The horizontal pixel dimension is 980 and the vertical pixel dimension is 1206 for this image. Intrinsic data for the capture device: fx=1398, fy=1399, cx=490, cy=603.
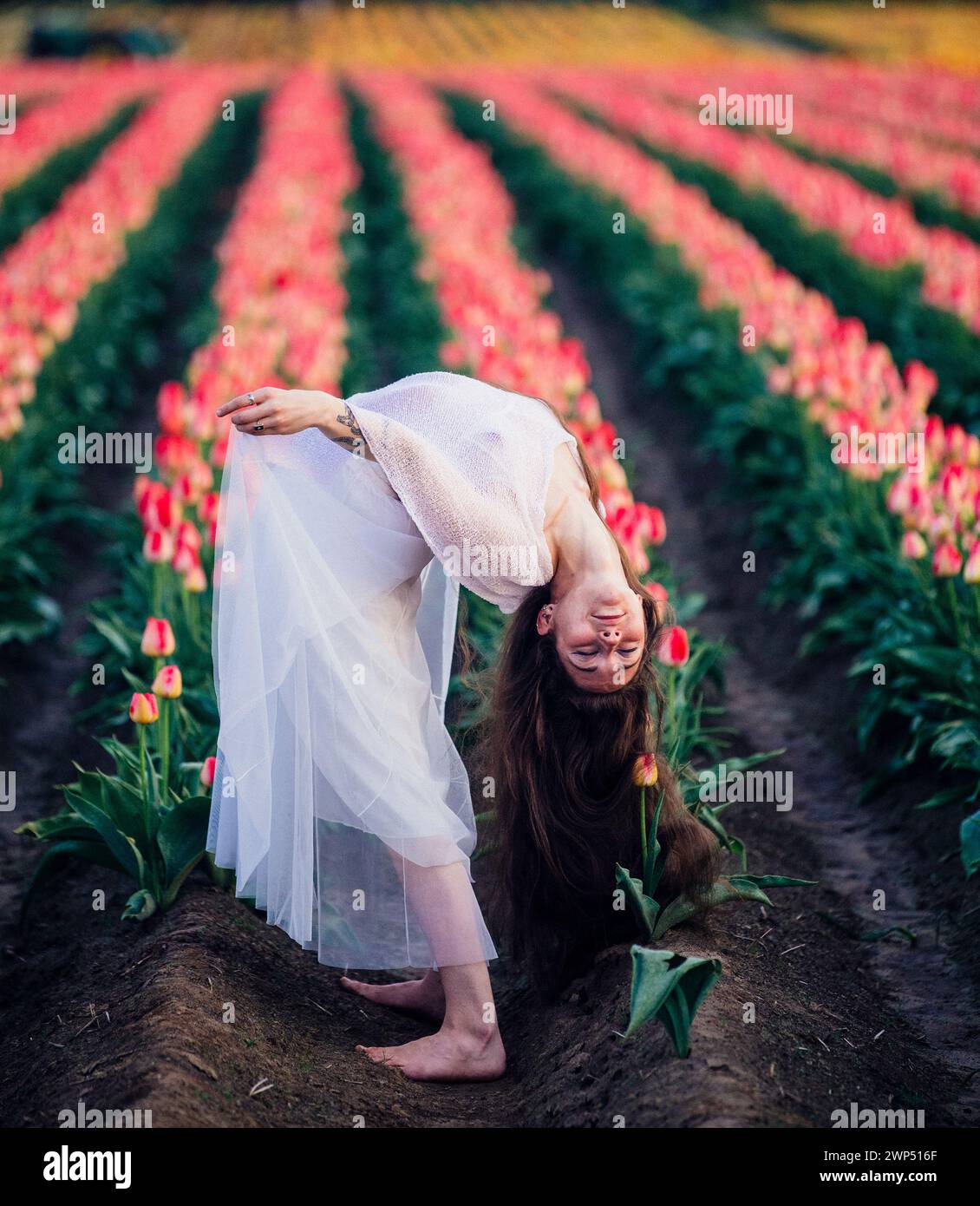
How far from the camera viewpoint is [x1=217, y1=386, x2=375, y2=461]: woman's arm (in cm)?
313

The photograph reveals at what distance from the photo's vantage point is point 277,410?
3.13m

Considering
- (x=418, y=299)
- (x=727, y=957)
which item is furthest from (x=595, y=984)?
(x=418, y=299)

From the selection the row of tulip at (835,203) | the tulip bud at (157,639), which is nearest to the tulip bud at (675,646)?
the tulip bud at (157,639)

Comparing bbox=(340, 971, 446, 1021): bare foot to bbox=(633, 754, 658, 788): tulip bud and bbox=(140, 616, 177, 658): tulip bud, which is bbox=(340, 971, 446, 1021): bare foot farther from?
bbox=(140, 616, 177, 658): tulip bud

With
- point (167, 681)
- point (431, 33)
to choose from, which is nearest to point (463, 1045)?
point (167, 681)

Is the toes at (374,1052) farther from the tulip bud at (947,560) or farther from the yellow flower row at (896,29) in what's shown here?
the yellow flower row at (896,29)

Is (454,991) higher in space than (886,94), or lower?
lower

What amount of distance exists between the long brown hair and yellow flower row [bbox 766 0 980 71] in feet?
108

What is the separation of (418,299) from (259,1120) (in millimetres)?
8510

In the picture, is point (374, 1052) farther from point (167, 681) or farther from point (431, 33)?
point (431, 33)

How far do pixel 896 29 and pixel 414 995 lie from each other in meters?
47.1

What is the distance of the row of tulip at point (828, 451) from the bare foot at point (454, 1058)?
55.4 inches

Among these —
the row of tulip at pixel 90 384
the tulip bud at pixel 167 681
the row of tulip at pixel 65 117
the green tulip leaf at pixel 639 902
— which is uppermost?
the row of tulip at pixel 65 117

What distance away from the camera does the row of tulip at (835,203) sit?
8.84 m
